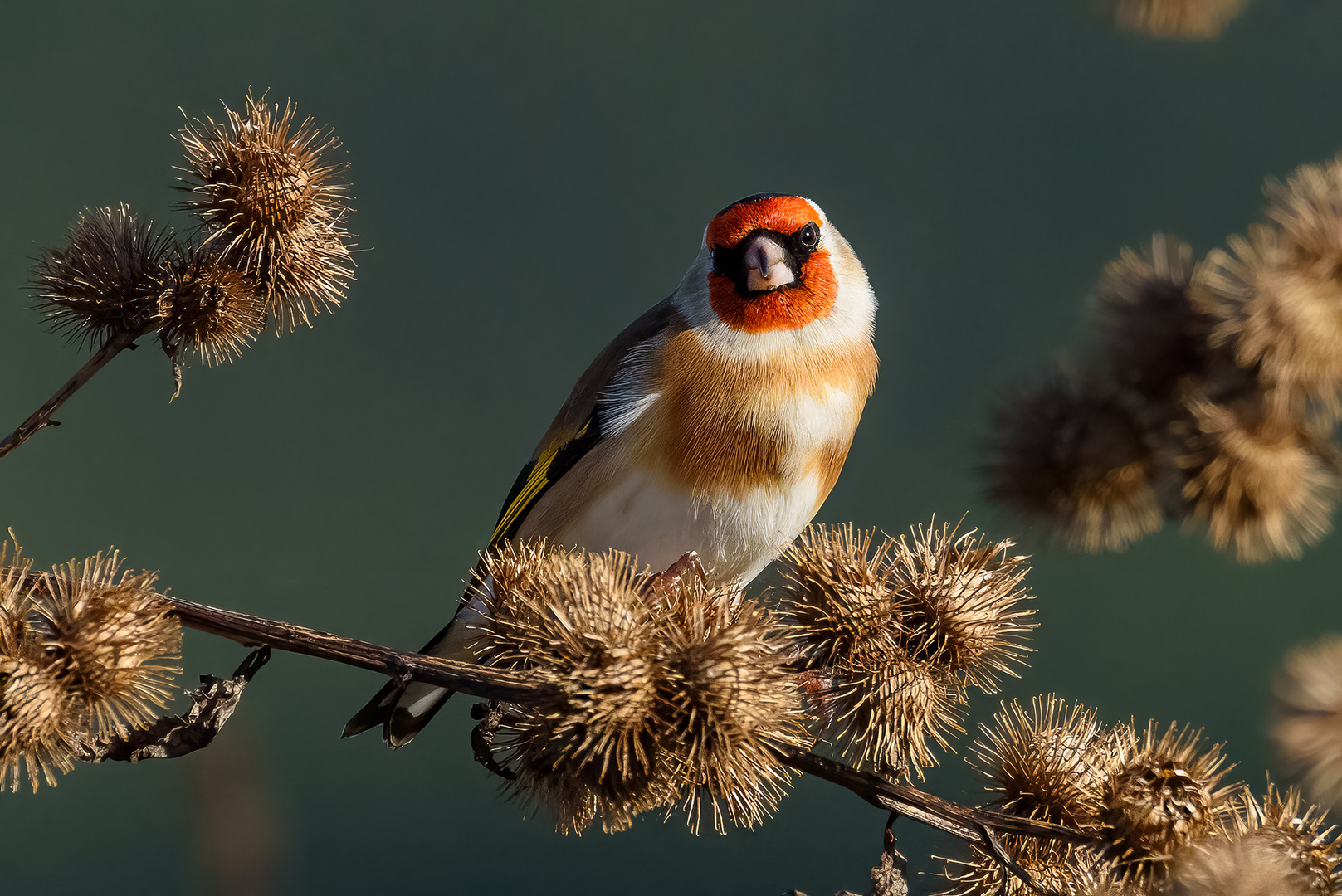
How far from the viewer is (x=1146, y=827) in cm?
65

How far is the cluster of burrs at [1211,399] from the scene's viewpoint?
0.57m

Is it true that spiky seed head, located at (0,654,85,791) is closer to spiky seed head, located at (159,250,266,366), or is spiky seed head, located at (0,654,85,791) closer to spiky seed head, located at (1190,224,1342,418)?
spiky seed head, located at (159,250,266,366)

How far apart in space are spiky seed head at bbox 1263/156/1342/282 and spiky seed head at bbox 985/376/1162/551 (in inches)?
5.2

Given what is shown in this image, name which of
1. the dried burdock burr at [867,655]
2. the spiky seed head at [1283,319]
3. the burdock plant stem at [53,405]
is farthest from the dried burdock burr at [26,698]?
the spiky seed head at [1283,319]

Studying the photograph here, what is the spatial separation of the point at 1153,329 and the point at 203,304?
73 cm

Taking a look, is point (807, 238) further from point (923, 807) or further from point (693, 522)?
point (923, 807)

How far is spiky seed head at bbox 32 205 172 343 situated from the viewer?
34.0 inches

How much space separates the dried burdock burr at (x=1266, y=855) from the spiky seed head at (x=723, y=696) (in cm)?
25

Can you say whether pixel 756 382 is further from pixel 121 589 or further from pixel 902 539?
pixel 121 589

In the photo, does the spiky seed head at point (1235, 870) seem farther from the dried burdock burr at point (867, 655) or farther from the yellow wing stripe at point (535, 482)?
the yellow wing stripe at point (535, 482)

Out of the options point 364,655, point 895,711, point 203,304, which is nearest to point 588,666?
point 364,655

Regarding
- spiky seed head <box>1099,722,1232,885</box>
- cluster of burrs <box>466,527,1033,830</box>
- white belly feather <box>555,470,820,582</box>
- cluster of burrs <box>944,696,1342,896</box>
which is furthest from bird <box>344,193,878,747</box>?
spiky seed head <box>1099,722,1232,885</box>

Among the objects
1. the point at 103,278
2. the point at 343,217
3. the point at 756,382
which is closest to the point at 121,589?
the point at 103,278

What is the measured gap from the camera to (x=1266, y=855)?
605mm
